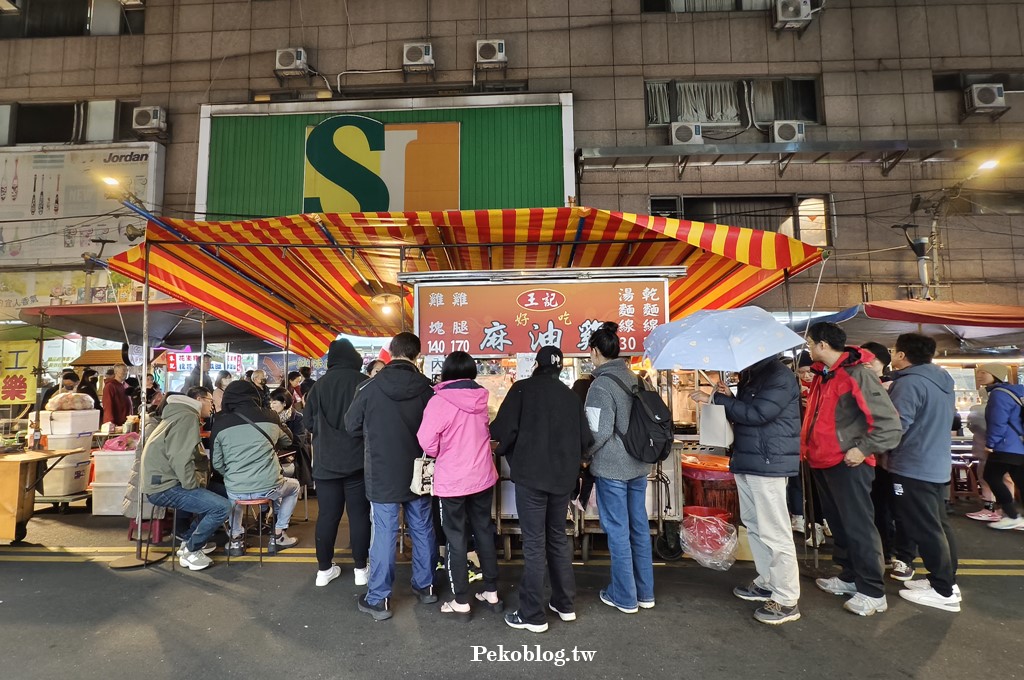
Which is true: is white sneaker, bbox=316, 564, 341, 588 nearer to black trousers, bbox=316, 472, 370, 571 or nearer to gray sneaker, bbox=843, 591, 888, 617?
black trousers, bbox=316, 472, 370, 571

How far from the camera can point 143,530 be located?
5355 mm

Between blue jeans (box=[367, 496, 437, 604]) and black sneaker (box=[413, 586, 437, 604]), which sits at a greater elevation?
blue jeans (box=[367, 496, 437, 604])

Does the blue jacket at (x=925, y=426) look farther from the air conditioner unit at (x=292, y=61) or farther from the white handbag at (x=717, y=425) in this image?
the air conditioner unit at (x=292, y=61)

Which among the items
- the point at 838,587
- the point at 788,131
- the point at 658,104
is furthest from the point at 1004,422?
the point at 658,104

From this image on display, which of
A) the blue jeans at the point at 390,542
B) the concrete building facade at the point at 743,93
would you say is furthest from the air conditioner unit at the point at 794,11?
the blue jeans at the point at 390,542

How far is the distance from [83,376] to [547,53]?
12060 mm

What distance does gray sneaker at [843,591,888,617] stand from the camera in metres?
3.64

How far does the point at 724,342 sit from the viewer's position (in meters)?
3.59

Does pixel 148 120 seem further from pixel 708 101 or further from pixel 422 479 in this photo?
pixel 708 101

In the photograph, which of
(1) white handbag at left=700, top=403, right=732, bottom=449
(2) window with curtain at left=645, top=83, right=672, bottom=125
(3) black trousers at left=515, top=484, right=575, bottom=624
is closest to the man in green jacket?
(3) black trousers at left=515, top=484, right=575, bottom=624

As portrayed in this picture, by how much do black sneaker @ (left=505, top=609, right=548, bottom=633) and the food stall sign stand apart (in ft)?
8.33

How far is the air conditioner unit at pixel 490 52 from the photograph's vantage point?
36.3 ft

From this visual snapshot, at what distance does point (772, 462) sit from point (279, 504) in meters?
4.91

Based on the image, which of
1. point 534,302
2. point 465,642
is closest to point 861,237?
point 534,302
